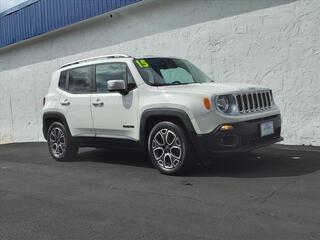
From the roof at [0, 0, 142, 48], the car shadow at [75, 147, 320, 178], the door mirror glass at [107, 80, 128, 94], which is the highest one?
the roof at [0, 0, 142, 48]

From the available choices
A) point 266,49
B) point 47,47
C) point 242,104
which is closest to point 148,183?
point 242,104

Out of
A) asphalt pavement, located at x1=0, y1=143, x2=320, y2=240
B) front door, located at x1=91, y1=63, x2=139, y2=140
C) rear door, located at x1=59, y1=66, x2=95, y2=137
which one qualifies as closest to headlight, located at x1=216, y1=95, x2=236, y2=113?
asphalt pavement, located at x1=0, y1=143, x2=320, y2=240

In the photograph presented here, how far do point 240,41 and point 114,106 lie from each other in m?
3.40

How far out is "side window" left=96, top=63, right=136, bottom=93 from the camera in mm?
7320

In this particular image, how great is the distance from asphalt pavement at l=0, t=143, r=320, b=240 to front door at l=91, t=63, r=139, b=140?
0.63 metres

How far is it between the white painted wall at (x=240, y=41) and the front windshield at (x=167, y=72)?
1.96 m

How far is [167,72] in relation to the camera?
7.39m

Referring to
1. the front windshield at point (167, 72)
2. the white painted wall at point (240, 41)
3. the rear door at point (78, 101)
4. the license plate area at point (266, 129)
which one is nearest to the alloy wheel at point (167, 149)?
the front windshield at point (167, 72)

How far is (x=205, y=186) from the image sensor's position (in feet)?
19.6

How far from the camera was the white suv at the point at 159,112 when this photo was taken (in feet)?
20.5

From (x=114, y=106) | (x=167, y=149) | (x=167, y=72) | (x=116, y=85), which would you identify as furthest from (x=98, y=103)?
(x=167, y=149)

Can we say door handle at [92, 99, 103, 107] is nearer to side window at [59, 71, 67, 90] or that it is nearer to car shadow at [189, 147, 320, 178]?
side window at [59, 71, 67, 90]

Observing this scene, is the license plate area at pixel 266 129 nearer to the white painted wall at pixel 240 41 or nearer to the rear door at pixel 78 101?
the white painted wall at pixel 240 41

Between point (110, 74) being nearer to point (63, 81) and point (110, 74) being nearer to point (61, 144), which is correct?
point (63, 81)
